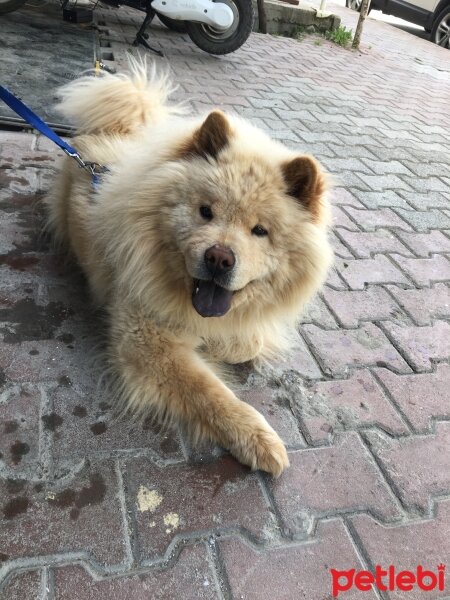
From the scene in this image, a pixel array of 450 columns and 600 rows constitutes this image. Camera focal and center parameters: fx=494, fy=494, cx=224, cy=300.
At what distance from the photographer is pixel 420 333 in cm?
294

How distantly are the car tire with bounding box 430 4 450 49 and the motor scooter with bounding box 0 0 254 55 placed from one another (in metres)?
8.18

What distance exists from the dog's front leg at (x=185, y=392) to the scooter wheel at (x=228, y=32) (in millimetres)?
5969

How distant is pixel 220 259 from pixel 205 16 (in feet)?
19.3

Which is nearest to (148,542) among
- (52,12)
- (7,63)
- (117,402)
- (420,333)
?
(117,402)

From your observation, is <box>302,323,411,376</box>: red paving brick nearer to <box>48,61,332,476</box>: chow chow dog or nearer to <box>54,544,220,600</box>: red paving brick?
<box>48,61,332,476</box>: chow chow dog

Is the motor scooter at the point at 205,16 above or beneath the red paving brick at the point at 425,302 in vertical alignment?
above

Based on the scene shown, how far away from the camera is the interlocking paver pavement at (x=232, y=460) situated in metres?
1.66

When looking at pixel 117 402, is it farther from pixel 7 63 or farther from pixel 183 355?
pixel 7 63

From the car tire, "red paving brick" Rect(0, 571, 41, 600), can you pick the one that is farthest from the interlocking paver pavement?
the car tire

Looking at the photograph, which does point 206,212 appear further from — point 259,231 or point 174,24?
point 174,24

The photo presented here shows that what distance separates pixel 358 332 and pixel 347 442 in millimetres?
827

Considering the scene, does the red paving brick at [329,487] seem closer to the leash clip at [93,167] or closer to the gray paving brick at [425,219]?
the leash clip at [93,167]

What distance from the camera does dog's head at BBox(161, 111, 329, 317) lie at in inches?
74.7

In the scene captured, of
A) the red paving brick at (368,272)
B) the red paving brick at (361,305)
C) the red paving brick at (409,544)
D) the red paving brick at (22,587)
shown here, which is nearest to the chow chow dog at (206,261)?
the red paving brick at (409,544)
